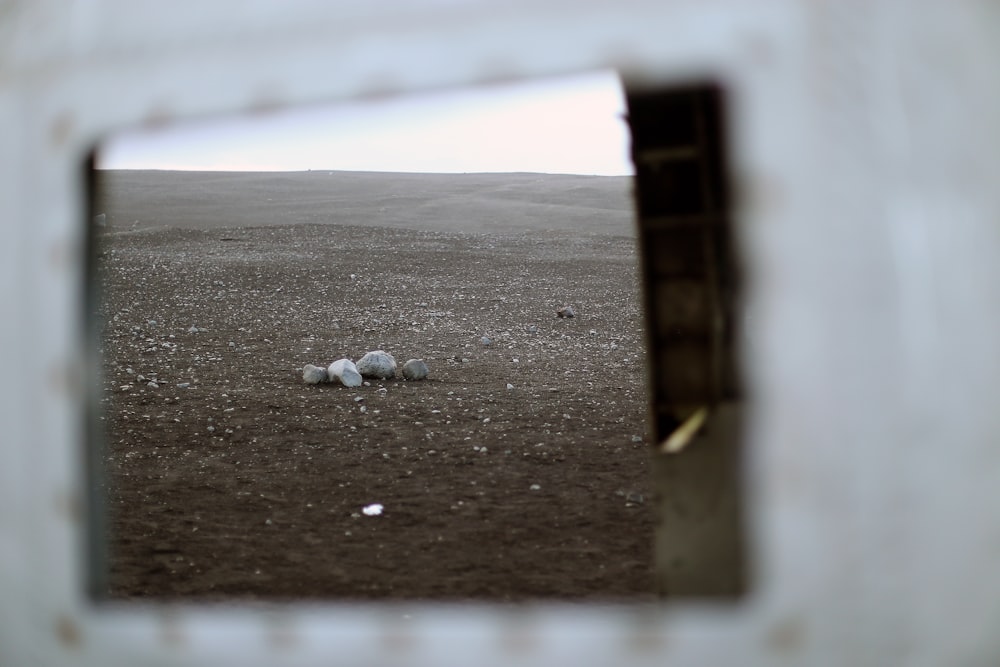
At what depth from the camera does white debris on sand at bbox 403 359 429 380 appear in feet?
24.0

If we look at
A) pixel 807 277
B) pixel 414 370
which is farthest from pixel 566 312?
pixel 807 277

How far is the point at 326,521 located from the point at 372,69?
3.31 metres

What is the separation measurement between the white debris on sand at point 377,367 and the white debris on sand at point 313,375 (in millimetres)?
269

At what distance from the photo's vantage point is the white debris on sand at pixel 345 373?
7.06 meters

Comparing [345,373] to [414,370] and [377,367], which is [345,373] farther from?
[414,370]

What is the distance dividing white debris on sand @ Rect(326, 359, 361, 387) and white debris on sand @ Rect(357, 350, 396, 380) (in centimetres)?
9

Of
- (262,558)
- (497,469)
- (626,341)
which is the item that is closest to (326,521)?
(262,558)

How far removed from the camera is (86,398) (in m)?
1.47

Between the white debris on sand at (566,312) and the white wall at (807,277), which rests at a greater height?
the white debris on sand at (566,312)

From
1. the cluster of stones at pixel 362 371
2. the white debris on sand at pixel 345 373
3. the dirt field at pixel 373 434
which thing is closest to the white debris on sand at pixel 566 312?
the dirt field at pixel 373 434

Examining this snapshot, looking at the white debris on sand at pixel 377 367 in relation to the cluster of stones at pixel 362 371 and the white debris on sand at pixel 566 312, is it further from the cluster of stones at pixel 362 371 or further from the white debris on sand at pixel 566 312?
the white debris on sand at pixel 566 312

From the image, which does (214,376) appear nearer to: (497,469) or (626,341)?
(497,469)

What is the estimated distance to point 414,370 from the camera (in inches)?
288

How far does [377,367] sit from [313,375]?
0.47 m
